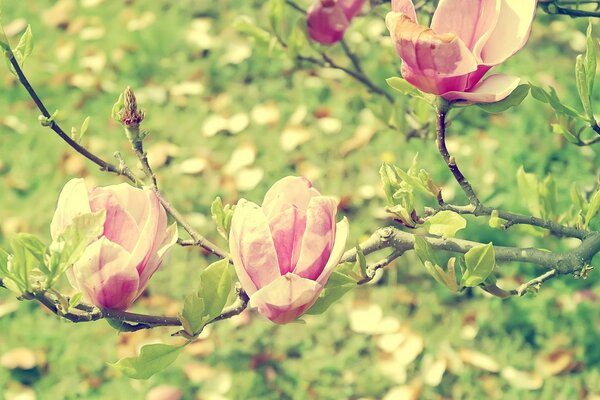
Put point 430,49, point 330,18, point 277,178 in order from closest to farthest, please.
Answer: point 430,49 < point 330,18 < point 277,178

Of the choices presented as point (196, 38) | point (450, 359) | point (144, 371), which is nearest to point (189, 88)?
point (196, 38)

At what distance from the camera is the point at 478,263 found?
35.3 inches

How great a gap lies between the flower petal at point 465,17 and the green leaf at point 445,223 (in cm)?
23

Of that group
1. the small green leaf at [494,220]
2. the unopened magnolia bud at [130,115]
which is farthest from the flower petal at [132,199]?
the small green leaf at [494,220]

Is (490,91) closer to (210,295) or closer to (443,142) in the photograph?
(443,142)

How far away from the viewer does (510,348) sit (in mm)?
1942

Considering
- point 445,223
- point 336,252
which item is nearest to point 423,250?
point 445,223

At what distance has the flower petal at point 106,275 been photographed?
0.74 metres

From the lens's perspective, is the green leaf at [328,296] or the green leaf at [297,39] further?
the green leaf at [297,39]

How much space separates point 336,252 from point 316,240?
35 millimetres

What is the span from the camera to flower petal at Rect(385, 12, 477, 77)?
27.7 inches

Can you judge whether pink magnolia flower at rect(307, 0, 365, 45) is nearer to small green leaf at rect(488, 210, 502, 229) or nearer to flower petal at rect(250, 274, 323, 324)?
small green leaf at rect(488, 210, 502, 229)

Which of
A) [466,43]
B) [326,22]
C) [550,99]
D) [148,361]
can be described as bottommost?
[148,361]

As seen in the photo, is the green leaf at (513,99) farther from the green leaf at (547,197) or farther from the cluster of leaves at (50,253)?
the green leaf at (547,197)
